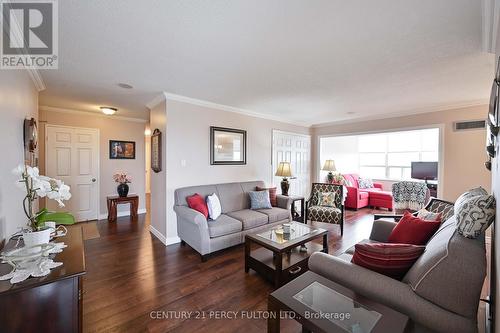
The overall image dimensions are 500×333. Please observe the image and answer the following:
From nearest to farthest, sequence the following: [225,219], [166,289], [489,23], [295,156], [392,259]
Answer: [392,259]
[489,23]
[166,289]
[225,219]
[295,156]

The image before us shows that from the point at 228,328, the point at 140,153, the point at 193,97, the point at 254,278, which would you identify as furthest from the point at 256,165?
the point at 228,328

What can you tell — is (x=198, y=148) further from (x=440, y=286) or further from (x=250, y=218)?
(x=440, y=286)

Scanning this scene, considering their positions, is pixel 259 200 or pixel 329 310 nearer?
pixel 329 310

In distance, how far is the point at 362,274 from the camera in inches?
51.9

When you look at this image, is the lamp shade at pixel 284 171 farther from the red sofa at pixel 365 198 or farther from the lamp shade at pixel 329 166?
the red sofa at pixel 365 198

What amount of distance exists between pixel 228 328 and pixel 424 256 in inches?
58.9

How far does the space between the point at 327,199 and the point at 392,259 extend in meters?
Answer: 2.88

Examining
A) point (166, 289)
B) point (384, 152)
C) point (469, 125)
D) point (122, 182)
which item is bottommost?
point (166, 289)

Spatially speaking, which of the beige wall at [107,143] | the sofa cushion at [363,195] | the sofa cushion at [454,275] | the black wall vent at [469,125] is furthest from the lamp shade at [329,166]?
the beige wall at [107,143]

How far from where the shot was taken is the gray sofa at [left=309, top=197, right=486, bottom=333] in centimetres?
101

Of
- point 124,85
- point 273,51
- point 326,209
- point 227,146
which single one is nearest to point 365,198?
point 326,209

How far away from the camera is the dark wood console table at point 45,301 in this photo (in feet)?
3.58

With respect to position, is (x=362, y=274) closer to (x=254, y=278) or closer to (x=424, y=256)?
(x=424, y=256)

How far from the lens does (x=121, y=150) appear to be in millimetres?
4992
